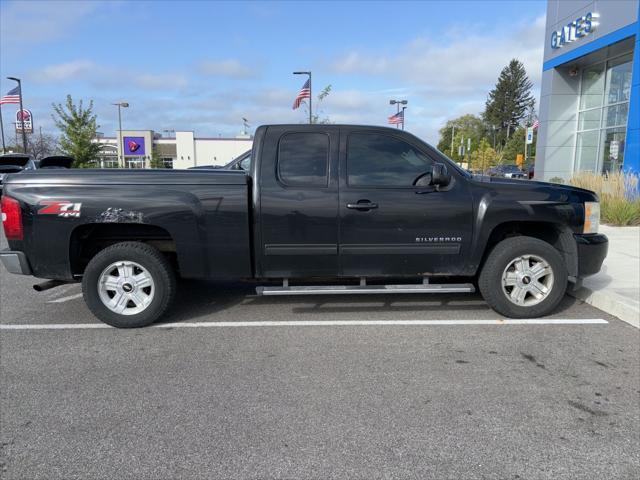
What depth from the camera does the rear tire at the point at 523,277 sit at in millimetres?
4793

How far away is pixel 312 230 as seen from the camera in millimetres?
4629

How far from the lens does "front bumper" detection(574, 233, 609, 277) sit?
4.86 m

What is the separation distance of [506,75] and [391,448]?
345 feet

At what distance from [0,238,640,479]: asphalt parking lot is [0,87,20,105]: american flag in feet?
97.0

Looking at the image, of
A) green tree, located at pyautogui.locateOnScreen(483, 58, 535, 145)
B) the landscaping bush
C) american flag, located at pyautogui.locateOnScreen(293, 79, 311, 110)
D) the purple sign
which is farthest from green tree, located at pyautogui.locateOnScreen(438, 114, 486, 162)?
the landscaping bush

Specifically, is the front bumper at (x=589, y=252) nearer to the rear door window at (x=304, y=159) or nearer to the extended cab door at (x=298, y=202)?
the extended cab door at (x=298, y=202)

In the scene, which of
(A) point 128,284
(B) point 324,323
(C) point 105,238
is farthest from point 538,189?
(C) point 105,238

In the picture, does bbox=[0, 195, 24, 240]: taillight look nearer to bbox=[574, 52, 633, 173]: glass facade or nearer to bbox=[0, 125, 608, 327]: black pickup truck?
bbox=[0, 125, 608, 327]: black pickup truck

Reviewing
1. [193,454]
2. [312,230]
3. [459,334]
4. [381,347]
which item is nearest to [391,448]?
[193,454]

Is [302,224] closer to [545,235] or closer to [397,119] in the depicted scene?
[545,235]

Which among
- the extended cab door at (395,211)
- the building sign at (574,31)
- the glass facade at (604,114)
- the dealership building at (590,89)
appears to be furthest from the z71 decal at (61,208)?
the building sign at (574,31)

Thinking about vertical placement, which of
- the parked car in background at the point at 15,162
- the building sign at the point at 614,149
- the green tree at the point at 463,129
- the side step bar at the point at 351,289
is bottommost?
the side step bar at the point at 351,289

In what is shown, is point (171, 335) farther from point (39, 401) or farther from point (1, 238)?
point (1, 238)

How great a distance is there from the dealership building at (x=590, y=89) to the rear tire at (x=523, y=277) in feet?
40.8
